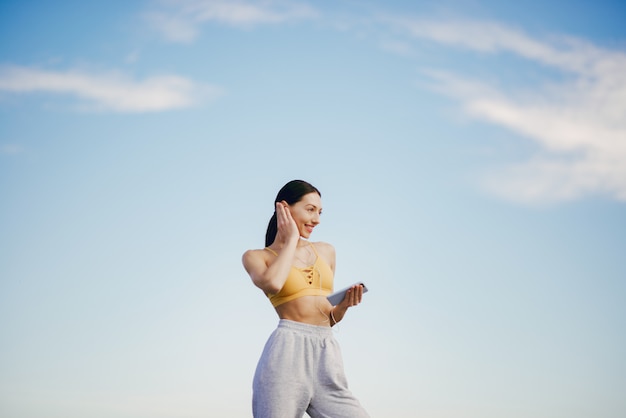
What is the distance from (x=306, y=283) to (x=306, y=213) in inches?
21.0

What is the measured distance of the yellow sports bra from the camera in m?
5.80

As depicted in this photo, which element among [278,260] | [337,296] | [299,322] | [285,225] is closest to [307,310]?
[299,322]

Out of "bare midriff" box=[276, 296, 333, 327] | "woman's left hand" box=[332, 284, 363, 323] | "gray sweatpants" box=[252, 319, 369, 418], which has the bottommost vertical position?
"gray sweatpants" box=[252, 319, 369, 418]

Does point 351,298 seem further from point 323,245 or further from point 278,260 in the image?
point 323,245

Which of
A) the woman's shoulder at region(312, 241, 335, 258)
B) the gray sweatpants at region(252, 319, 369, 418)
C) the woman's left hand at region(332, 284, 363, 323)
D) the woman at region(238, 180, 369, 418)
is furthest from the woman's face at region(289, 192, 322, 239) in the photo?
the gray sweatpants at region(252, 319, 369, 418)

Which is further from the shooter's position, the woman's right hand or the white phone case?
the woman's right hand

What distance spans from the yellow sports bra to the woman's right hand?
176 millimetres

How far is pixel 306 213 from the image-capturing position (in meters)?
6.03

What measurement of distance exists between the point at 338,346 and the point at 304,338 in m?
0.28

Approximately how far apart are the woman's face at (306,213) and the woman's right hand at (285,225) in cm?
6

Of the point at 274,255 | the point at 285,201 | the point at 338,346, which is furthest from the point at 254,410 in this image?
the point at 285,201

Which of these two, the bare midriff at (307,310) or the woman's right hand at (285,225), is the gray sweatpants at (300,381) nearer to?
the bare midriff at (307,310)

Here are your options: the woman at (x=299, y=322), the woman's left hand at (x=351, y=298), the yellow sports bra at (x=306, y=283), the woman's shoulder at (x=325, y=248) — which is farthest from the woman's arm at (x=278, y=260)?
the woman's left hand at (x=351, y=298)

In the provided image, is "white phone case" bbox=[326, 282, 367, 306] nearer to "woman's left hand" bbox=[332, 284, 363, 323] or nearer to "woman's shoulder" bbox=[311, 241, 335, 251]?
"woman's left hand" bbox=[332, 284, 363, 323]
